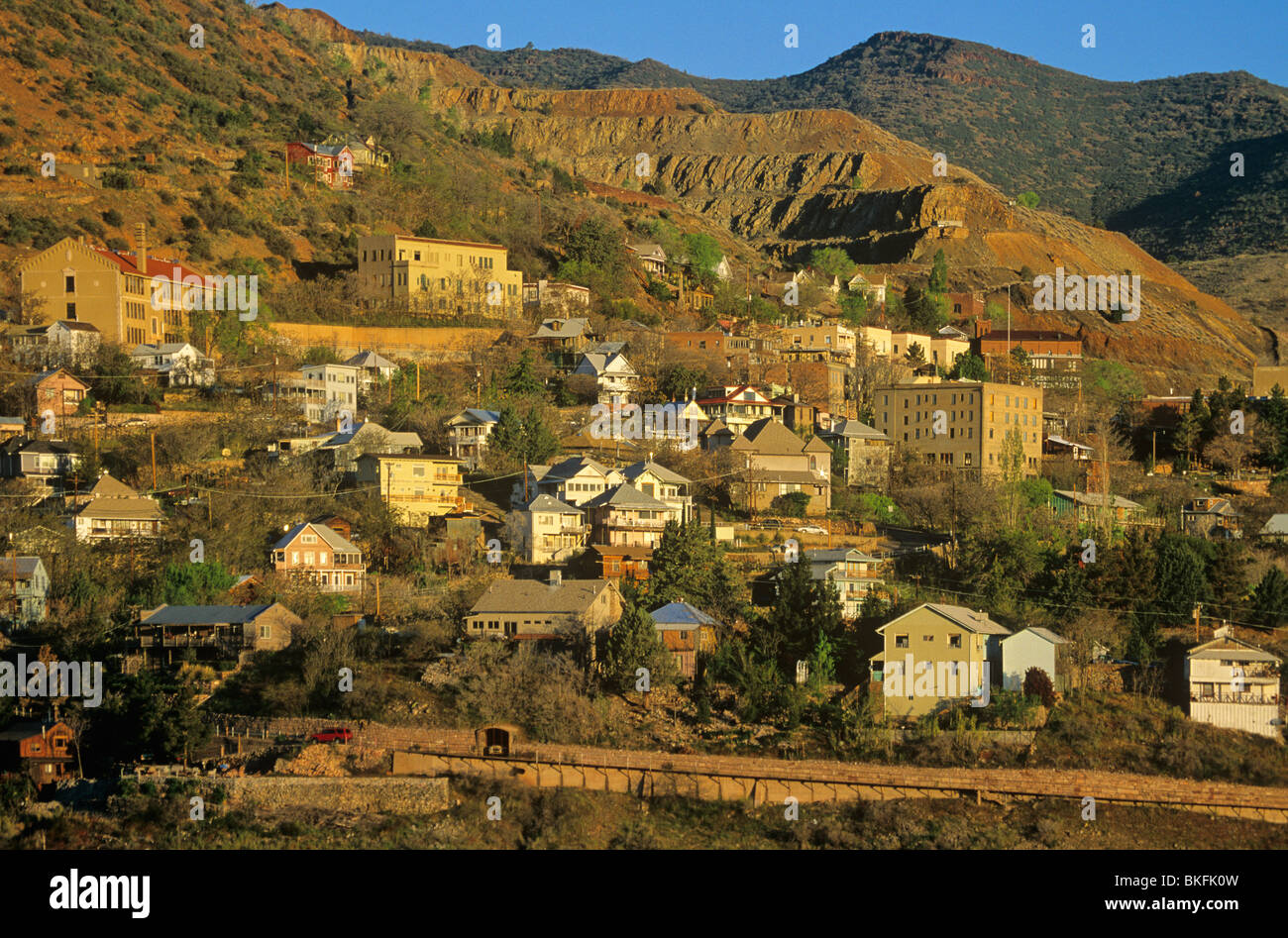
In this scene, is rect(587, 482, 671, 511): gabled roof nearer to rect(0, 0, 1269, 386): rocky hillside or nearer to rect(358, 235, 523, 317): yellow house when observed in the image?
rect(358, 235, 523, 317): yellow house

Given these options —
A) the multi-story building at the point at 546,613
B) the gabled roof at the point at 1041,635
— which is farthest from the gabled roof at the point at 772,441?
the gabled roof at the point at 1041,635

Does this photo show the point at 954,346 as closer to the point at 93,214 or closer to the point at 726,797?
the point at 93,214

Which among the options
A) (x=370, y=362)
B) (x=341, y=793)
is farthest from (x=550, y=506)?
(x=370, y=362)

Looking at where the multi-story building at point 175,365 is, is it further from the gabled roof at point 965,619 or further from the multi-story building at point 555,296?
the gabled roof at point 965,619

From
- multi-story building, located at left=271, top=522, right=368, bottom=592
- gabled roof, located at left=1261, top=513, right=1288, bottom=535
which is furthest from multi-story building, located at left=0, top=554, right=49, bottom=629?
gabled roof, located at left=1261, top=513, right=1288, bottom=535

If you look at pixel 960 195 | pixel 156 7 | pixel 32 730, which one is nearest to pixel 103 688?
pixel 32 730

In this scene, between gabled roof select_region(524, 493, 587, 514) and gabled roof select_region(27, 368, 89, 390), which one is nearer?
gabled roof select_region(524, 493, 587, 514)

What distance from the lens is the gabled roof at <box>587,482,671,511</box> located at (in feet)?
165

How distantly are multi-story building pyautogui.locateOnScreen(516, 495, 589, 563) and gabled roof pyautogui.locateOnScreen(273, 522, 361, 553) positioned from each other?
17.2 feet

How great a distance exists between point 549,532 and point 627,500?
2.71 meters

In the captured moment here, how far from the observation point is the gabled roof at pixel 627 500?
50.4 m

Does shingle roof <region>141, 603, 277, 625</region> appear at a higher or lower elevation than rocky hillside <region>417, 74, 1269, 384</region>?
lower

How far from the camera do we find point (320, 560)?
47.0 meters
